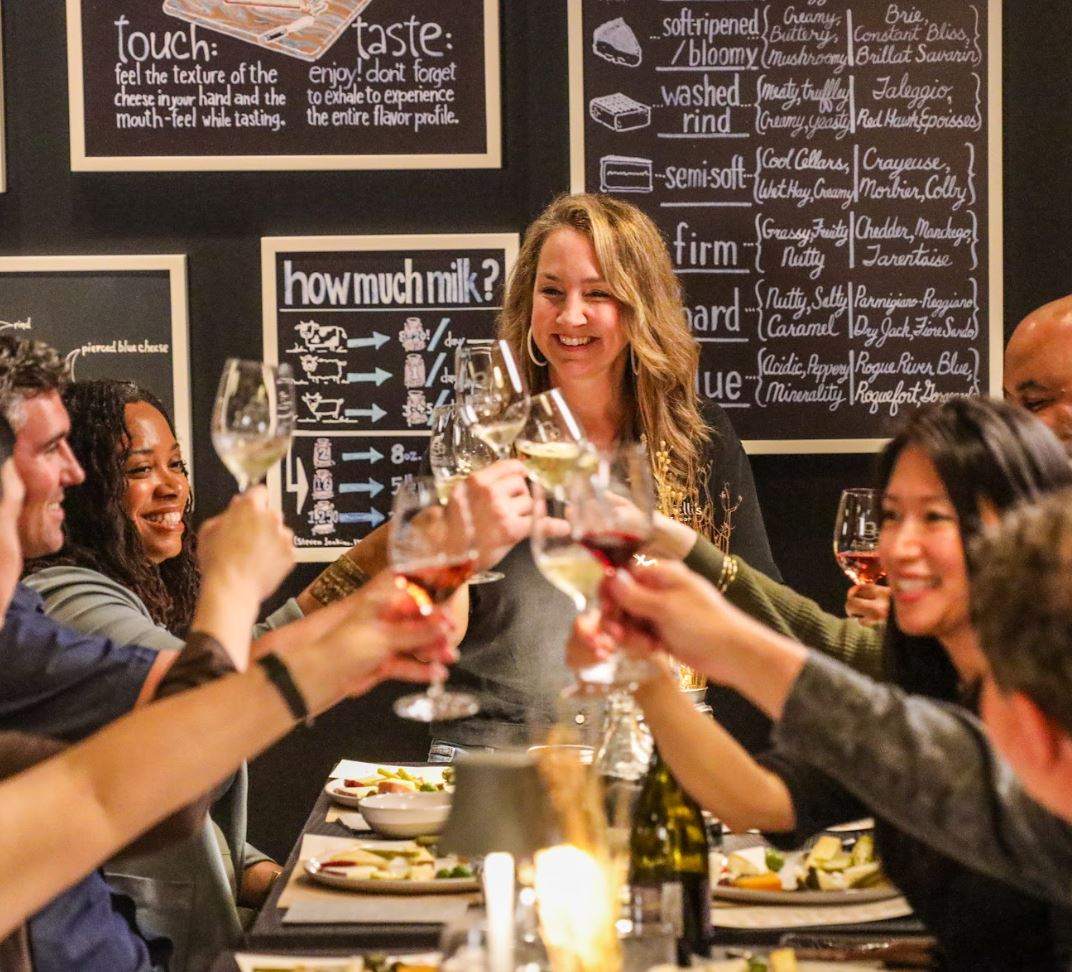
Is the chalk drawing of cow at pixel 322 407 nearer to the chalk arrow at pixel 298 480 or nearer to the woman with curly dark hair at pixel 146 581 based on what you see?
the chalk arrow at pixel 298 480

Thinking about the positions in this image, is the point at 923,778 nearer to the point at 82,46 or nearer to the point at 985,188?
the point at 985,188

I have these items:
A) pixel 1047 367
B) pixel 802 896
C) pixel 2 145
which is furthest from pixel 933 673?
pixel 2 145

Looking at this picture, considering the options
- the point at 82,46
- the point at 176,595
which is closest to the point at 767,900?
the point at 176,595

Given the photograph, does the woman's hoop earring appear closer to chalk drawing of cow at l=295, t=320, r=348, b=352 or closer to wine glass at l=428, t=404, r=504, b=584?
chalk drawing of cow at l=295, t=320, r=348, b=352

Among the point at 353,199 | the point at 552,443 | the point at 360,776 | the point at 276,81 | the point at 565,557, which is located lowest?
the point at 360,776

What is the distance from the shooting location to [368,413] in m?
3.87

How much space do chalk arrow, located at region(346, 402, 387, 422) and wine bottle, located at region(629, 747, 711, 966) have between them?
1975mm

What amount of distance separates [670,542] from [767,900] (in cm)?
58

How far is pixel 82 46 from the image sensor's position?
381 centimetres

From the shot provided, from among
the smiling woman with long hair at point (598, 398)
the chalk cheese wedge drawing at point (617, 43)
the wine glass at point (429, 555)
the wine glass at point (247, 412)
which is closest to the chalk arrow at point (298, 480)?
the smiling woman with long hair at point (598, 398)

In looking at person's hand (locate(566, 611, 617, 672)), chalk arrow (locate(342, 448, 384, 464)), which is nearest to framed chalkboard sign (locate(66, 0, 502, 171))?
chalk arrow (locate(342, 448, 384, 464))

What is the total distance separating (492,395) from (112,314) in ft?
6.21

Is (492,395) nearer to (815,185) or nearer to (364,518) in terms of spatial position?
(364,518)

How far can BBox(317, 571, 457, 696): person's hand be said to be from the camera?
1.42m
